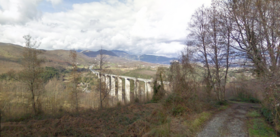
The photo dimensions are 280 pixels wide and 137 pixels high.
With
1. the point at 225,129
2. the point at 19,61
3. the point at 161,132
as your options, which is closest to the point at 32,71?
the point at 19,61

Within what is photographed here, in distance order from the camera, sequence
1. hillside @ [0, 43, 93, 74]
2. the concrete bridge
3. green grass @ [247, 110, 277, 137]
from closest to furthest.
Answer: green grass @ [247, 110, 277, 137], hillside @ [0, 43, 93, 74], the concrete bridge

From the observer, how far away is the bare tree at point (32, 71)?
12.0 meters

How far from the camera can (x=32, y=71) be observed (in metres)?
12.3

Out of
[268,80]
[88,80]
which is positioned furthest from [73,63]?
[268,80]

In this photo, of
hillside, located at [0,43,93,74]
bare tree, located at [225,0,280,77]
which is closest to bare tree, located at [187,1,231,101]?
bare tree, located at [225,0,280,77]

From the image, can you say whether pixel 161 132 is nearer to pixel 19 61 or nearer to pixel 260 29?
pixel 260 29

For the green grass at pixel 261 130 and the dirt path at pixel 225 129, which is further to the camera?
the dirt path at pixel 225 129

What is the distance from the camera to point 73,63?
19.2 meters

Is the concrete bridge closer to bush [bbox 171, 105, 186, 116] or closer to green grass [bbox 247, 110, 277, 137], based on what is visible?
bush [bbox 171, 105, 186, 116]

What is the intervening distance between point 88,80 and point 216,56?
19922mm

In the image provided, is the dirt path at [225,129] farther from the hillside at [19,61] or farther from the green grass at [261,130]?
the hillside at [19,61]

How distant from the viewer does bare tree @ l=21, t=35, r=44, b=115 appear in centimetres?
1205

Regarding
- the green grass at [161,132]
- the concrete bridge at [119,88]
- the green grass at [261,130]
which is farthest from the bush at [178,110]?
the concrete bridge at [119,88]

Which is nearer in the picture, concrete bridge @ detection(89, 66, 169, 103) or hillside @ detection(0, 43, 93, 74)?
hillside @ detection(0, 43, 93, 74)
